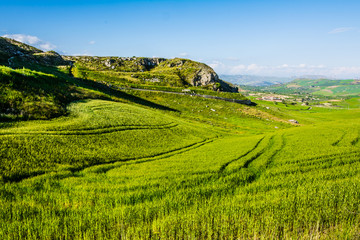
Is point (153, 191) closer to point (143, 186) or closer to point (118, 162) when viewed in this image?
point (143, 186)

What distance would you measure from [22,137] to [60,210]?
11480 millimetres

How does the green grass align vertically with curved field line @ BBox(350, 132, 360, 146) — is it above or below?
above

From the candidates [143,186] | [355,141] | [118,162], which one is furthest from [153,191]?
[355,141]

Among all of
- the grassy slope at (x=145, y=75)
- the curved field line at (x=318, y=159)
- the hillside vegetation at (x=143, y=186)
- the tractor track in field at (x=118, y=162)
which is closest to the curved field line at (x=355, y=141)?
the hillside vegetation at (x=143, y=186)

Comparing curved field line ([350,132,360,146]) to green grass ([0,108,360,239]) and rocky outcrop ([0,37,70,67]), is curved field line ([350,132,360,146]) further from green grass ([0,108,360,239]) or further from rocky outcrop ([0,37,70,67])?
rocky outcrop ([0,37,70,67])

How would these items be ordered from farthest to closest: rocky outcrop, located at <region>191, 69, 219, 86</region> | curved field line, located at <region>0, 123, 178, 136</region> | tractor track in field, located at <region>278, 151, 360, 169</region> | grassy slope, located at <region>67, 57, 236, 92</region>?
rocky outcrop, located at <region>191, 69, 219, 86</region> < grassy slope, located at <region>67, 57, 236, 92</region> < tractor track in field, located at <region>278, 151, 360, 169</region> < curved field line, located at <region>0, 123, 178, 136</region>

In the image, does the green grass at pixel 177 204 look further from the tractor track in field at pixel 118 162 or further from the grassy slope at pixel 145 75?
the grassy slope at pixel 145 75

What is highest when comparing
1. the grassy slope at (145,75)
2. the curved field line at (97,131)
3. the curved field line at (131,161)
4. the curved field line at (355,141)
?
the grassy slope at (145,75)

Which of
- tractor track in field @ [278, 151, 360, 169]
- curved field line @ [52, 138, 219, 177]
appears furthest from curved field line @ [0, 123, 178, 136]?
tractor track in field @ [278, 151, 360, 169]

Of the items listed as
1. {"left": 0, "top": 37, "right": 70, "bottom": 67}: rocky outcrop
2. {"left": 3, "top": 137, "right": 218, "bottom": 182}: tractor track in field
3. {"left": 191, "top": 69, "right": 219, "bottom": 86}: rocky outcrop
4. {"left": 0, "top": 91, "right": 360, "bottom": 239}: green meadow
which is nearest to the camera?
{"left": 0, "top": 91, "right": 360, "bottom": 239}: green meadow

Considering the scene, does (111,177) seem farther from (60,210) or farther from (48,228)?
(48,228)

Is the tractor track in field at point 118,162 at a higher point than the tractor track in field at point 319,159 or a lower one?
higher

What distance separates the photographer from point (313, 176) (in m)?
17.6

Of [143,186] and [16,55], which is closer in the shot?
[143,186]
